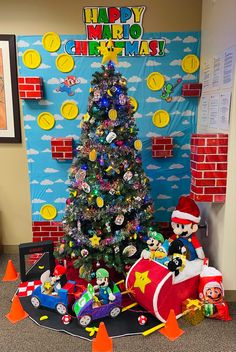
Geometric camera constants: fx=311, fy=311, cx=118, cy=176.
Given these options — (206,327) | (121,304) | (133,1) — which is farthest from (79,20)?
(206,327)

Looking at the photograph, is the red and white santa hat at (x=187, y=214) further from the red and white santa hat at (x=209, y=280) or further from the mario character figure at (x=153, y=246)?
the red and white santa hat at (x=209, y=280)

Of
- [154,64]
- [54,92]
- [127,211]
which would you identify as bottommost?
[127,211]

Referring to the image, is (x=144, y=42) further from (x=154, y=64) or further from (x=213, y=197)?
(x=213, y=197)

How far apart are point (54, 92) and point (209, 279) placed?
6.55 feet

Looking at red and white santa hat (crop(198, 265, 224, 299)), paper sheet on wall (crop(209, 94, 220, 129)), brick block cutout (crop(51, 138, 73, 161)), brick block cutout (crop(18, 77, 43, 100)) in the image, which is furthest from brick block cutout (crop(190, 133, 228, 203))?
brick block cutout (crop(18, 77, 43, 100))

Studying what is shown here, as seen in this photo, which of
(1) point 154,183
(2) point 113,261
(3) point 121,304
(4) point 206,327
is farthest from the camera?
(1) point 154,183

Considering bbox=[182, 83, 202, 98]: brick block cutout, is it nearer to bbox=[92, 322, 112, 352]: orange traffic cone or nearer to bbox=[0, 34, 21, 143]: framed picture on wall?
bbox=[0, 34, 21, 143]: framed picture on wall

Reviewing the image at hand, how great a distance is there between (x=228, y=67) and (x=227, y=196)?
880 millimetres

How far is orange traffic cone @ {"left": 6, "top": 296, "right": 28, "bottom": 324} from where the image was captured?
83.0 inches

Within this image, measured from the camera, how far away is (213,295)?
2102 mm

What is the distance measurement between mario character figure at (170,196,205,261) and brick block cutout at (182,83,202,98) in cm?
98

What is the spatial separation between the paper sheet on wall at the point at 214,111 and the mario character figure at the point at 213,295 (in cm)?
107

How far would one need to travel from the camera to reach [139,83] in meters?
2.77

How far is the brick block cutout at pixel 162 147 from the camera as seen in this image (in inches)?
109
